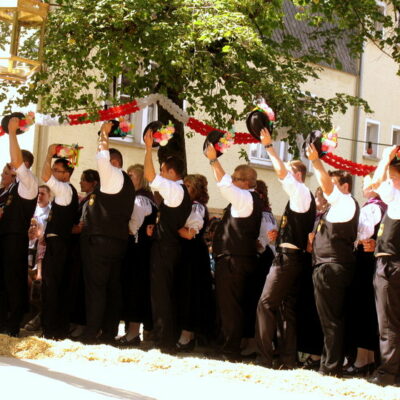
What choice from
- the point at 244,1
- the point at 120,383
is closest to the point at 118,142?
the point at 244,1

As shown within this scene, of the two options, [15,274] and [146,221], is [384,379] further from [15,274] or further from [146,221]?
[15,274]

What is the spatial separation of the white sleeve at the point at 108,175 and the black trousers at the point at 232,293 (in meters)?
1.28

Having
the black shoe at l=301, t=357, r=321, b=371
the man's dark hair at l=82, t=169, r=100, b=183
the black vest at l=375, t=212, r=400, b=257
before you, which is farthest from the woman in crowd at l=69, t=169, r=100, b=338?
the black vest at l=375, t=212, r=400, b=257

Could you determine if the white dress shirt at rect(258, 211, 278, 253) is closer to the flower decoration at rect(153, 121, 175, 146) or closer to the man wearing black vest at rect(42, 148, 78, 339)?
the flower decoration at rect(153, 121, 175, 146)

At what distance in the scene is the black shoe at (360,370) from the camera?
28.3ft

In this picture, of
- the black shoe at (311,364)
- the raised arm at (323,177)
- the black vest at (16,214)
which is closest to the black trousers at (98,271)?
the black vest at (16,214)

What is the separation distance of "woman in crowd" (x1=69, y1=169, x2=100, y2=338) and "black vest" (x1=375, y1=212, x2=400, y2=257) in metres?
3.32

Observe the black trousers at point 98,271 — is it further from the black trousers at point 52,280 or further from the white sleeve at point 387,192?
the white sleeve at point 387,192

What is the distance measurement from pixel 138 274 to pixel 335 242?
262 centimetres

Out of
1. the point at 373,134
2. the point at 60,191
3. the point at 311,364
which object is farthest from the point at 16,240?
the point at 373,134

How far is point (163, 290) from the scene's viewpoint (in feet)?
30.1

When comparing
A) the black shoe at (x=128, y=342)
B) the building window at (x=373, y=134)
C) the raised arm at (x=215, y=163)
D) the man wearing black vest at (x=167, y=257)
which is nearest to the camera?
the raised arm at (x=215, y=163)

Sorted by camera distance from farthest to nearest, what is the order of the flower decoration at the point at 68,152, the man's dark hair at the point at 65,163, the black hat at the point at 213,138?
the man's dark hair at the point at 65,163 < the flower decoration at the point at 68,152 < the black hat at the point at 213,138

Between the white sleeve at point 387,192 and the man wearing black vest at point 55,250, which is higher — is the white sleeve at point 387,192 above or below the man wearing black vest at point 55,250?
above
